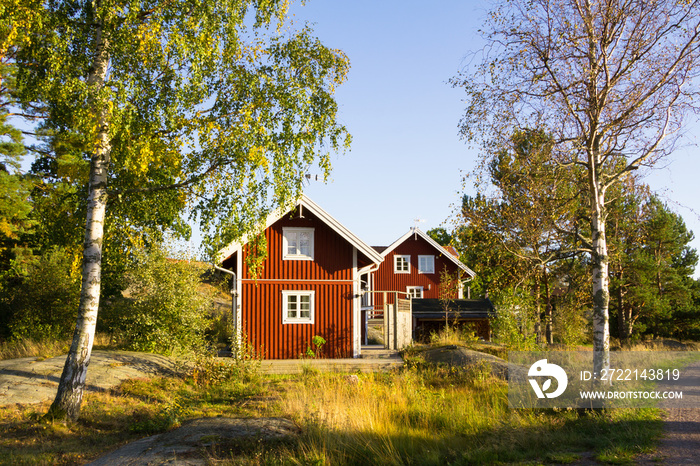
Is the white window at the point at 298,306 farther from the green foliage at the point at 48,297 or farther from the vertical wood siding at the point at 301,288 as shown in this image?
the green foliage at the point at 48,297

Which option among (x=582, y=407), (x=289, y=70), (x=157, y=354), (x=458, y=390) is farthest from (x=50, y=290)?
(x=582, y=407)

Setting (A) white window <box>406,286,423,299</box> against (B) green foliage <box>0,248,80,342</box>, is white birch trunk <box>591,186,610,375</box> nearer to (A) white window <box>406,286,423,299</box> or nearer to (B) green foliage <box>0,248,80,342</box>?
(B) green foliage <box>0,248,80,342</box>

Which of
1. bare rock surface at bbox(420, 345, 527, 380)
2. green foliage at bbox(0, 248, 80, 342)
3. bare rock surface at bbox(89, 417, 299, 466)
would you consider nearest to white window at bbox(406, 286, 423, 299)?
bare rock surface at bbox(420, 345, 527, 380)

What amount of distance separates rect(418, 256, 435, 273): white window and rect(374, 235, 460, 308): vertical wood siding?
21cm

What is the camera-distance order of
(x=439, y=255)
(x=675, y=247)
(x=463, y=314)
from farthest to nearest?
1. (x=439, y=255)
2. (x=675, y=247)
3. (x=463, y=314)

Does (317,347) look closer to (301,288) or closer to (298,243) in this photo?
(301,288)

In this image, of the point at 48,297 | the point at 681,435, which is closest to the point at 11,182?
the point at 48,297

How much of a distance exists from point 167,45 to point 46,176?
57.7ft

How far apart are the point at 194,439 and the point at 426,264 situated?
3201 cm

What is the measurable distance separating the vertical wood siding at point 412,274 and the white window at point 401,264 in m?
0.21

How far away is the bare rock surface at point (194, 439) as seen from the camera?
7516 millimetres

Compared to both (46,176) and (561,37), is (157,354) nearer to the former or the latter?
(46,176)

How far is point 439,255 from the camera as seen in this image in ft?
129

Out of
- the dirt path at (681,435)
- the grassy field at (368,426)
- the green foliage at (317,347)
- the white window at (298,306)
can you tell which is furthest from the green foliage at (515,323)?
the dirt path at (681,435)
